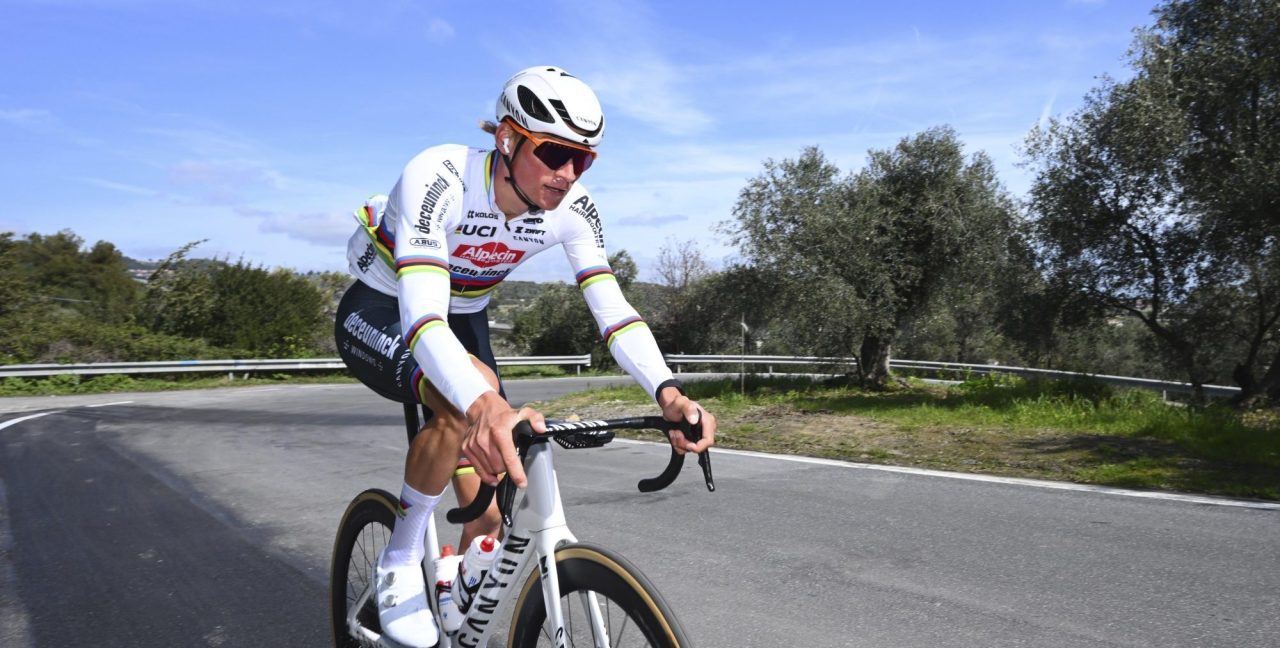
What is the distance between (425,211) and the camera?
9.41ft

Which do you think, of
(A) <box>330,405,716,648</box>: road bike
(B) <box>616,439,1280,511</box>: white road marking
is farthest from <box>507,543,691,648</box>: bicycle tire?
(B) <box>616,439,1280,511</box>: white road marking

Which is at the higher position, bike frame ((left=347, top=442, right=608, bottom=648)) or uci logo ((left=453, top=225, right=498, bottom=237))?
uci logo ((left=453, top=225, right=498, bottom=237))

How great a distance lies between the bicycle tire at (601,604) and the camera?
2.15m

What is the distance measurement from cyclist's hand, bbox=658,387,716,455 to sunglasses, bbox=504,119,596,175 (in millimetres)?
830

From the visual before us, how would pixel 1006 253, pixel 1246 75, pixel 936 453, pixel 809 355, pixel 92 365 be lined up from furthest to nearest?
1. pixel 92 365
2. pixel 809 355
3. pixel 1006 253
4. pixel 1246 75
5. pixel 936 453

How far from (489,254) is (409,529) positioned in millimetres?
1035

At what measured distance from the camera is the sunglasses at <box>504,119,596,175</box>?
110 inches

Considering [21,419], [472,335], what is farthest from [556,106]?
[21,419]

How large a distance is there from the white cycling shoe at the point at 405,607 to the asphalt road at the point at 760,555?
3.97 feet

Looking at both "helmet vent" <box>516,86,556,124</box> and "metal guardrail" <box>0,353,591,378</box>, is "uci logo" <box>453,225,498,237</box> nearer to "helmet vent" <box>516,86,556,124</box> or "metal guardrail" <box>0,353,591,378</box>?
"helmet vent" <box>516,86,556,124</box>

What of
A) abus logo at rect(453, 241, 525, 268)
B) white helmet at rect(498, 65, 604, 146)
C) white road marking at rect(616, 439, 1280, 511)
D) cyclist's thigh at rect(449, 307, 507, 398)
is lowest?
white road marking at rect(616, 439, 1280, 511)

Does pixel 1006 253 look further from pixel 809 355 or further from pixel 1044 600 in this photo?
pixel 1044 600

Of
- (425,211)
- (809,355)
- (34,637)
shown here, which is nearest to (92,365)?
(809,355)

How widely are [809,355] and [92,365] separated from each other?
18.9m
